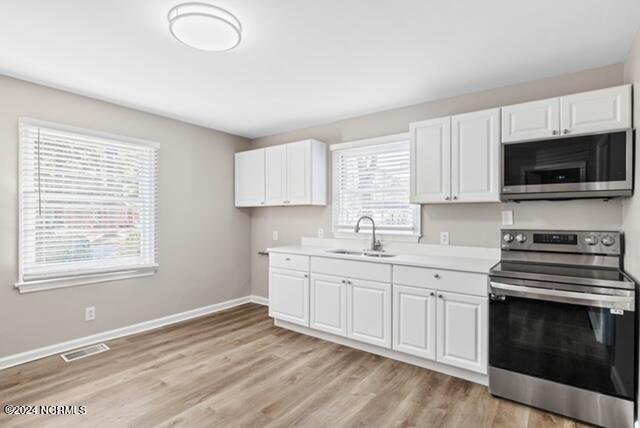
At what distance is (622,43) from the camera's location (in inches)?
89.1

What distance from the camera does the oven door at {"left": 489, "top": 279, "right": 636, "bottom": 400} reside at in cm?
195

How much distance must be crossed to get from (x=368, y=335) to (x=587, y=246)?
1861mm

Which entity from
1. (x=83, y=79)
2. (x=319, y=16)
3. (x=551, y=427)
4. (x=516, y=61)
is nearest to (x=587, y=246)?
(x=551, y=427)

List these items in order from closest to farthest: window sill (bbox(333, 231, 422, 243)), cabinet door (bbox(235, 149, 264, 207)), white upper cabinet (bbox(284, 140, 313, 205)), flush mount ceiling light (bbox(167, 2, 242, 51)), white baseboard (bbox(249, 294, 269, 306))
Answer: flush mount ceiling light (bbox(167, 2, 242, 51)) < window sill (bbox(333, 231, 422, 243)) < white upper cabinet (bbox(284, 140, 313, 205)) < cabinet door (bbox(235, 149, 264, 207)) < white baseboard (bbox(249, 294, 269, 306))

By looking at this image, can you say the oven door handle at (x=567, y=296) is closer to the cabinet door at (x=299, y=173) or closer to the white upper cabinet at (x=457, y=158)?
the white upper cabinet at (x=457, y=158)

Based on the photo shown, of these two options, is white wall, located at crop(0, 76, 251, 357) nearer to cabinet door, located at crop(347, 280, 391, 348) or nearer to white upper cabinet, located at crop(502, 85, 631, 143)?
cabinet door, located at crop(347, 280, 391, 348)

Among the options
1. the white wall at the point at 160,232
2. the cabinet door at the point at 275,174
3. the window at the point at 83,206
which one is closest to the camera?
the white wall at the point at 160,232

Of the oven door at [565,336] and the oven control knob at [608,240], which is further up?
the oven control knob at [608,240]

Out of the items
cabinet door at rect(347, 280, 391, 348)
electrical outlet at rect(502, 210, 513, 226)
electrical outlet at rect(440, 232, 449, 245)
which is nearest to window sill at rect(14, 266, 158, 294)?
cabinet door at rect(347, 280, 391, 348)

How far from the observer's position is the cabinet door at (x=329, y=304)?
Answer: 3.26 meters

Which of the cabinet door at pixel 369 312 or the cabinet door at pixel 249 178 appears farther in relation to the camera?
the cabinet door at pixel 249 178

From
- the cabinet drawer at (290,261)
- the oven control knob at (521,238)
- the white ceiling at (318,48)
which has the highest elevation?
the white ceiling at (318,48)

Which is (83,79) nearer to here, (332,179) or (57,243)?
(57,243)

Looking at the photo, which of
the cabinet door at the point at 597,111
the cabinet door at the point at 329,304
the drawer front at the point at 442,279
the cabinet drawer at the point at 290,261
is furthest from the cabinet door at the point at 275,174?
the cabinet door at the point at 597,111
